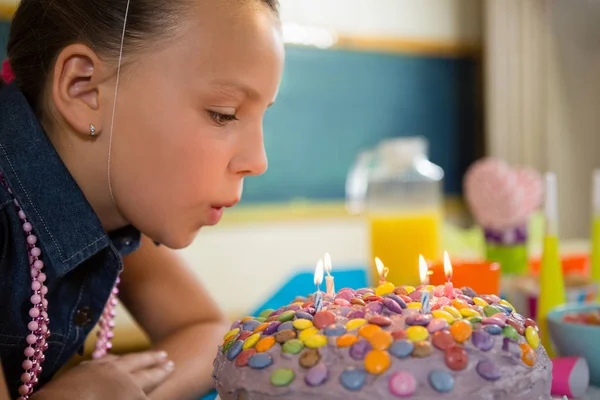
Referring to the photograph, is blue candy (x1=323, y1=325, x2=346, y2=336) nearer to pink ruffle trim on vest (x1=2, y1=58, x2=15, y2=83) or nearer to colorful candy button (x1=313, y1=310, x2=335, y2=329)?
colorful candy button (x1=313, y1=310, x2=335, y2=329)

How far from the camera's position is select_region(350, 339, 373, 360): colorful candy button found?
0.44 metres

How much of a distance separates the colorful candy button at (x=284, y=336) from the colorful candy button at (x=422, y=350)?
93 mm

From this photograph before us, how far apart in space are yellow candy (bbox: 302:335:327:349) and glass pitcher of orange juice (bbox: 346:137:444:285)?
0.67m

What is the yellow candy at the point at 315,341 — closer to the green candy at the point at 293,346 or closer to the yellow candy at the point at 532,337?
the green candy at the point at 293,346

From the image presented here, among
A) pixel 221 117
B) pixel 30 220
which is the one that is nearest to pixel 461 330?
pixel 221 117

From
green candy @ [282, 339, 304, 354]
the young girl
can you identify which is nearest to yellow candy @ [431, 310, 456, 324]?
green candy @ [282, 339, 304, 354]

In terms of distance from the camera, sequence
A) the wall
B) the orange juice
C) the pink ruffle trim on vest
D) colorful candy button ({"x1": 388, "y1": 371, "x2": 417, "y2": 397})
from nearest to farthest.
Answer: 1. colorful candy button ({"x1": 388, "y1": 371, "x2": 417, "y2": 397})
2. the pink ruffle trim on vest
3. the orange juice
4. the wall

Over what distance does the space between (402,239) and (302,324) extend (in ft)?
2.61

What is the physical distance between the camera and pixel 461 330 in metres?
0.46

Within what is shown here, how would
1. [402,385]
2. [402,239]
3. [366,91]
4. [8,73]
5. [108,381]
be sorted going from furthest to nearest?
[366,91]
[402,239]
[8,73]
[108,381]
[402,385]

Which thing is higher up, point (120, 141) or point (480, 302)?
point (120, 141)

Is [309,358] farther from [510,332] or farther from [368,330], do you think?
[510,332]

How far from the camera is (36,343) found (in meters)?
0.74

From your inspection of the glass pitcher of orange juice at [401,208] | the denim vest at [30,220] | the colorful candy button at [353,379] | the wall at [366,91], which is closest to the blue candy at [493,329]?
the colorful candy button at [353,379]
